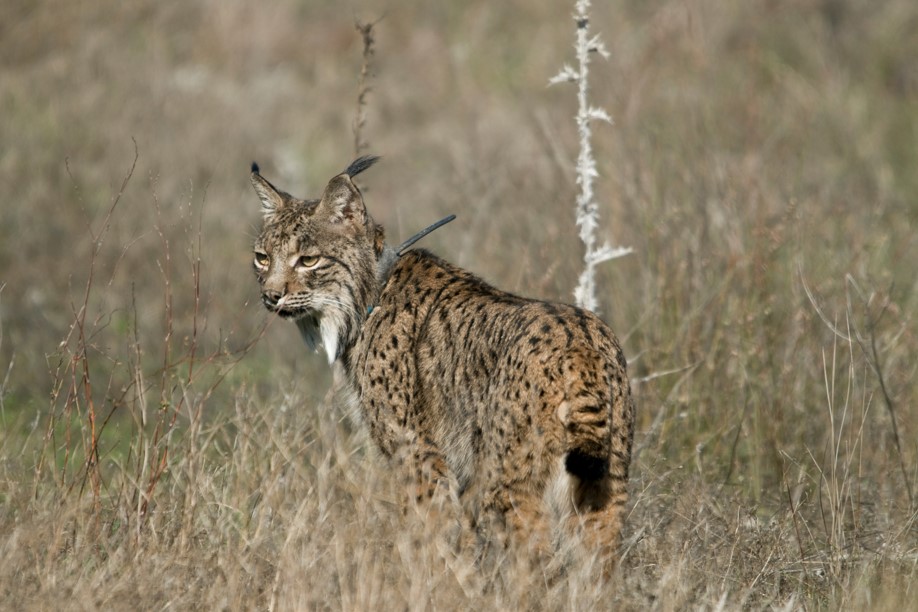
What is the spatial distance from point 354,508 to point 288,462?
1.08 ft

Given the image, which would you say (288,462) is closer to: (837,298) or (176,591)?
(176,591)

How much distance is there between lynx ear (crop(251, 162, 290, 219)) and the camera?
5.76 metres

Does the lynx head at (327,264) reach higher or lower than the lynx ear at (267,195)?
lower

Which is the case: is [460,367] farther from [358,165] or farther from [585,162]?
[585,162]

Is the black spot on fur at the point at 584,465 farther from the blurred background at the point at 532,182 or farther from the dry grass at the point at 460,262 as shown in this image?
the blurred background at the point at 532,182

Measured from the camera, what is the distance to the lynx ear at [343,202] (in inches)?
216

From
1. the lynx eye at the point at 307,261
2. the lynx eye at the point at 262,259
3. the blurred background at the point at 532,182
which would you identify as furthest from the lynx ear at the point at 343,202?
the blurred background at the point at 532,182

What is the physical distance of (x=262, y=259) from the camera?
5645 mm

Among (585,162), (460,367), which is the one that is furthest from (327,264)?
(585,162)

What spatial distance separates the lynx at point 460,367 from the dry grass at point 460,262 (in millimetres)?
206

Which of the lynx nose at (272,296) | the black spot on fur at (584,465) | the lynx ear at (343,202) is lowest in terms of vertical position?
the black spot on fur at (584,465)

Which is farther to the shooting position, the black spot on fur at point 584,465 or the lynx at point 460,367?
the lynx at point 460,367

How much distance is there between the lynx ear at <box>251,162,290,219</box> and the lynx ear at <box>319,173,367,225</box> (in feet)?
1.03

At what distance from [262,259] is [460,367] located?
117 cm
